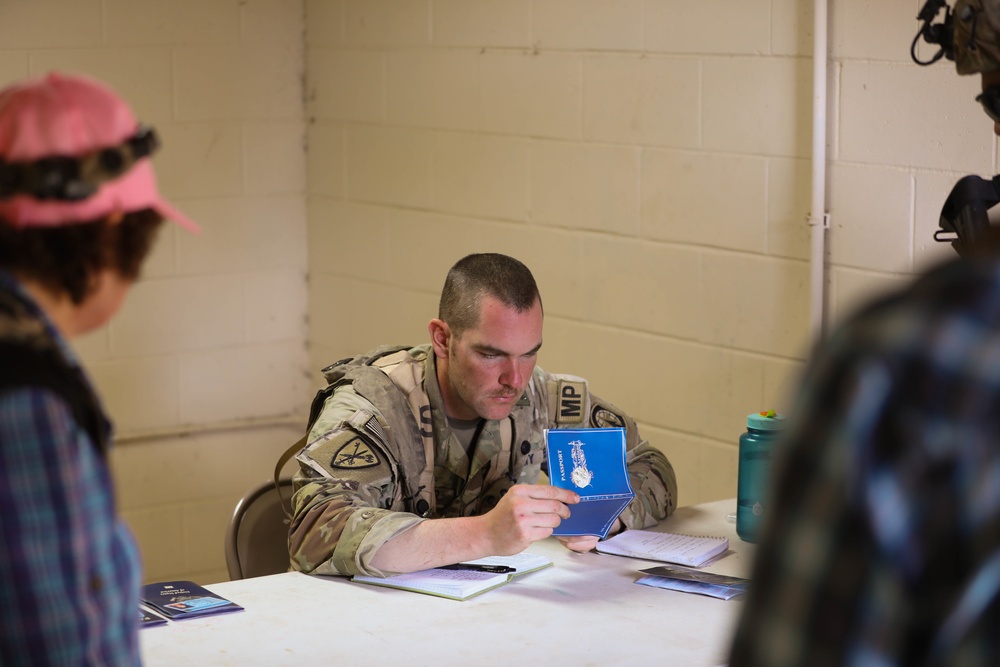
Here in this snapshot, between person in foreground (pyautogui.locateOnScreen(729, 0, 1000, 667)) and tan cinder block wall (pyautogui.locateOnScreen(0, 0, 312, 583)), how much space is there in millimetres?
4159

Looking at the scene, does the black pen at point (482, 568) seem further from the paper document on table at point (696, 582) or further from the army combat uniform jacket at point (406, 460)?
the paper document on table at point (696, 582)

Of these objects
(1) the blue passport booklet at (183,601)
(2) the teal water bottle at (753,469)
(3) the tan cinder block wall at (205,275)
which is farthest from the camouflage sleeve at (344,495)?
(3) the tan cinder block wall at (205,275)

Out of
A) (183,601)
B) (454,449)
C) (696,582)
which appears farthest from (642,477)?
(183,601)

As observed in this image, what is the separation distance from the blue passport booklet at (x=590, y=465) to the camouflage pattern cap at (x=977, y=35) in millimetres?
898

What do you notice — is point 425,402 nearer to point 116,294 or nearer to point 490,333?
point 490,333

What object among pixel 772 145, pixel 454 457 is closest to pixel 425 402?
pixel 454 457

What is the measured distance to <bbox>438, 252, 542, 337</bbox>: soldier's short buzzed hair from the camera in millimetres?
2727

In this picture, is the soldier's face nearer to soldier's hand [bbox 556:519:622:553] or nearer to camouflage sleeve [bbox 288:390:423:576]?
camouflage sleeve [bbox 288:390:423:576]

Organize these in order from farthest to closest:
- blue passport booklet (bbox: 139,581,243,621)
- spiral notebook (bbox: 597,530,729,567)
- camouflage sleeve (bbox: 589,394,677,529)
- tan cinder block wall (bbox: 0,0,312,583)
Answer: tan cinder block wall (bbox: 0,0,312,583)
camouflage sleeve (bbox: 589,394,677,529)
spiral notebook (bbox: 597,530,729,567)
blue passport booklet (bbox: 139,581,243,621)

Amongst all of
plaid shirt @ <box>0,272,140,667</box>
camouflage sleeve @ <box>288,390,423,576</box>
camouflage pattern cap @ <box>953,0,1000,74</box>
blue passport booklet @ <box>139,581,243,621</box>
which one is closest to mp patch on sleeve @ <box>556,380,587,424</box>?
camouflage sleeve @ <box>288,390,423,576</box>

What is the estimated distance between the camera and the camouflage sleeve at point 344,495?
7.82ft

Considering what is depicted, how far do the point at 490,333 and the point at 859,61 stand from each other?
4.06ft

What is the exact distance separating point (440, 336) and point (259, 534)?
23.7 inches

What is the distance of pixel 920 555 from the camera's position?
0.69m
